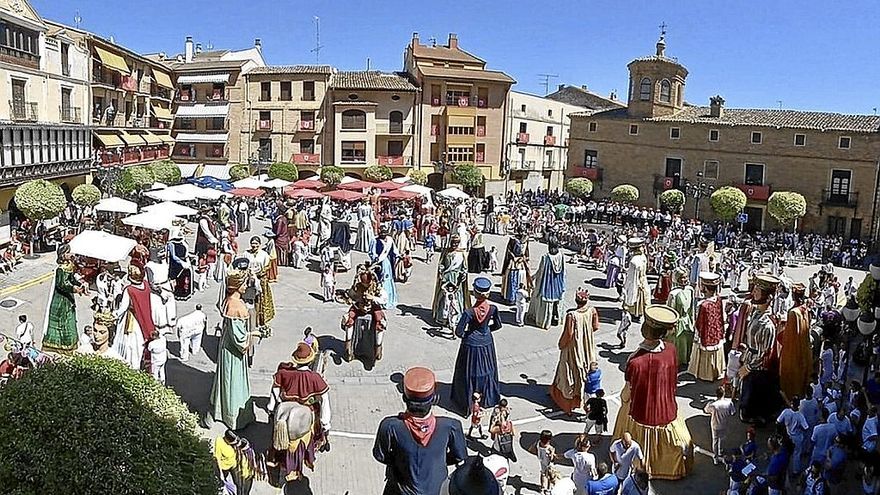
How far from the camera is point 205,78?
51.8m

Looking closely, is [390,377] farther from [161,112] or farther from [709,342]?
[161,112]

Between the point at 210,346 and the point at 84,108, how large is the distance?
29233 millimetres

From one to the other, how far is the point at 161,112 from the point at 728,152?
3655cm

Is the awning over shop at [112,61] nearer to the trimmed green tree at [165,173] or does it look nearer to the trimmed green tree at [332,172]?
the trimmed green tree at [165,173]

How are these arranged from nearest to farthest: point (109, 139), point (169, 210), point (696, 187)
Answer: point (169, 210) → point (696, 187) → point (109, 139)

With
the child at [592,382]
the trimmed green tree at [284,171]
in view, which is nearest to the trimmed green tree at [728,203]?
the trimmed green tree at [284,171]

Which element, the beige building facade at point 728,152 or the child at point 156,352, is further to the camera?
the beige building facade at point 728,152

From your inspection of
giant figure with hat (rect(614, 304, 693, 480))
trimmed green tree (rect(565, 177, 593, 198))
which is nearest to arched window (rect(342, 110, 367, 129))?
trimmed green tree (rect(565, 177, 593, 198))

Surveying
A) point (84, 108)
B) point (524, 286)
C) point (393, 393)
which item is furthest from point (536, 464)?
point (84, 108)

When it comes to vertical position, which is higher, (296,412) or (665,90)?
(665,90)

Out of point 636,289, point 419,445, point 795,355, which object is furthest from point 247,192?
point 419,445

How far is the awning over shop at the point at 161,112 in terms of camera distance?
165ft

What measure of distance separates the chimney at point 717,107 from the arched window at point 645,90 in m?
3.68

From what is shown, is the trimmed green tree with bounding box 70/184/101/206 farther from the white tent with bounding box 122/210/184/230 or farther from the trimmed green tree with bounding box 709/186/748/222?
the trimmed green tree with bounding box 709/186/748/222
